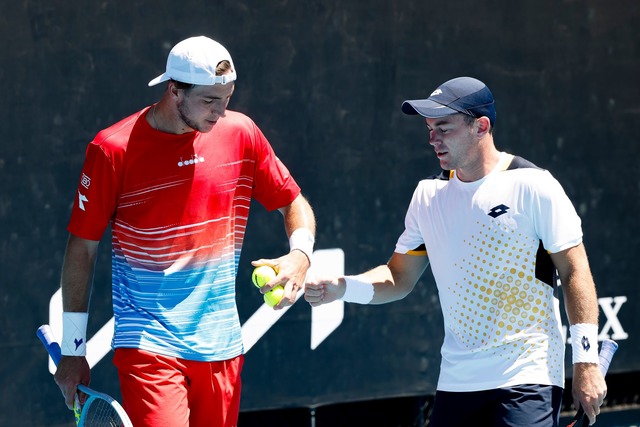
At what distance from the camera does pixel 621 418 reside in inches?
224

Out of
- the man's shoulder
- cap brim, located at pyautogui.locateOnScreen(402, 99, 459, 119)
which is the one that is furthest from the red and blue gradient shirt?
the man's shoulder

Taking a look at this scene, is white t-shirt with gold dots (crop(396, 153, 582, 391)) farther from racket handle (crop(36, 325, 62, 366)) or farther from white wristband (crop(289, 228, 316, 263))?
racket handle (crop(36, 325, 62, 366))

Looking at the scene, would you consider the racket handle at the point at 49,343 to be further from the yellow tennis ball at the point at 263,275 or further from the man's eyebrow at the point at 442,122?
the man's eyebrow at the point at 442,122

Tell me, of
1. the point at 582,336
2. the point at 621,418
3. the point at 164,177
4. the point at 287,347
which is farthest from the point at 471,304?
the point at 621,418

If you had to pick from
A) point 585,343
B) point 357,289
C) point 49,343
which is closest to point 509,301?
point 585,343

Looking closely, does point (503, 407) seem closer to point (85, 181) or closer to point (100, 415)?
point (100, 415)

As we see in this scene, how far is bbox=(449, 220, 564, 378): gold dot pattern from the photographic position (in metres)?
3.61

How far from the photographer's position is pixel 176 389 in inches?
143

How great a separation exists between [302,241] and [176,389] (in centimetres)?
63

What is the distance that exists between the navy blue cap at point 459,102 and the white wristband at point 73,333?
1.25 m

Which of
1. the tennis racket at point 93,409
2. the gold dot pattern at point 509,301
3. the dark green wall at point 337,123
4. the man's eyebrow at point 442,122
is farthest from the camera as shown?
the dark green wall at point 337,123

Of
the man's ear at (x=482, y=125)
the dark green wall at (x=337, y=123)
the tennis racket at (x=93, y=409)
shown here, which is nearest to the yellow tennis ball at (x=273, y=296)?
the tennis racket at (x=93, y=409)

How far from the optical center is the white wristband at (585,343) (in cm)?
351

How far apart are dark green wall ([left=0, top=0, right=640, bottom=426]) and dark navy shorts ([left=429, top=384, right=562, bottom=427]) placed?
5.09 feet
